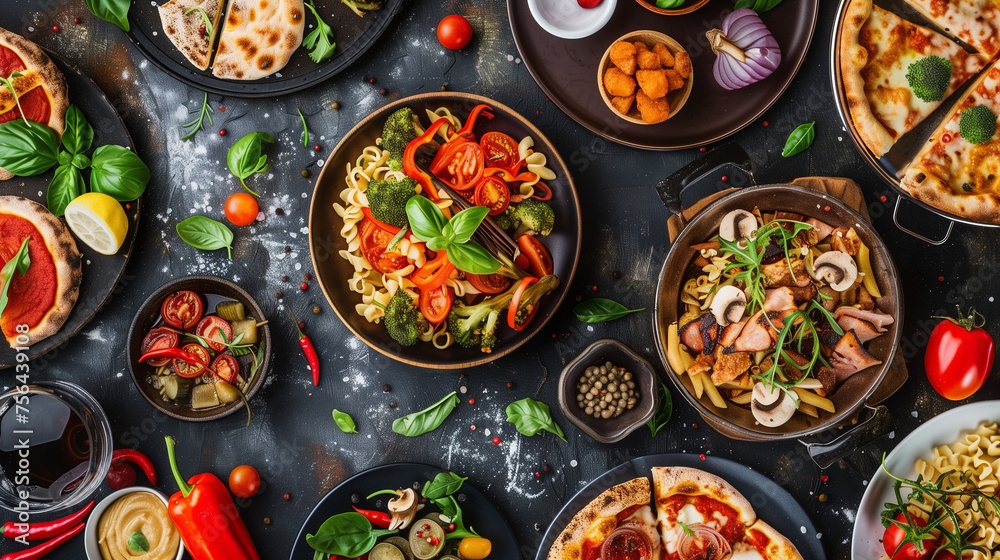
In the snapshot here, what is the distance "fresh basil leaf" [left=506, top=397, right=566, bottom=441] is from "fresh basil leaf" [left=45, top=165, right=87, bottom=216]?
11.3 ft

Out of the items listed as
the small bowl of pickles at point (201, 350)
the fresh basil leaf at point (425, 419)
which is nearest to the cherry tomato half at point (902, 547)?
the fresh basil leaf at point (425, 419)

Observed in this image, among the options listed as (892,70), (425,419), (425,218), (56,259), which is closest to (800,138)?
(892,70)

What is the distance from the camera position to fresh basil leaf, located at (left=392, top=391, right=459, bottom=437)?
432cm

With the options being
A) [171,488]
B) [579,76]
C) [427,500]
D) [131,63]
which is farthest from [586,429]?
[131,63]

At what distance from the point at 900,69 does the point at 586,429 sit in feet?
10.6

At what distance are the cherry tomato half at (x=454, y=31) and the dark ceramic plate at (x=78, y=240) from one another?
2.39 m

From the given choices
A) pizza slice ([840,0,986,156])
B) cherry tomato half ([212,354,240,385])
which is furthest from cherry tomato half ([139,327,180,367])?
pizza slice ([840,0,986,156])

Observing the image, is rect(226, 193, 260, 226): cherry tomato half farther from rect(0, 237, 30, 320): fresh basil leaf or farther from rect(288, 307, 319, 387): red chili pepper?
rect(0, 237, 30, 320): fresh basil leaf

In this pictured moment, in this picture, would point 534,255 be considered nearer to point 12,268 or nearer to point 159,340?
point 159,340

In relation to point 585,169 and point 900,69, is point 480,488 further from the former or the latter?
point 900,69

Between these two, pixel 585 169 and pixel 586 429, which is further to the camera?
pixel 585 169

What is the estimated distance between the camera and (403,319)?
393cm

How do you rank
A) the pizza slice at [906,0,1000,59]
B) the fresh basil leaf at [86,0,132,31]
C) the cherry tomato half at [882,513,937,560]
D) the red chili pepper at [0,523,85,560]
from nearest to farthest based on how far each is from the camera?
1. the cherry tomato half at [882,513,937,560]
2. the pizza slice at [906,0,1000,59]
3. the fresh basil leaf at [86,0,132,31]
4. the red chili pepper at [0,523,85,560]

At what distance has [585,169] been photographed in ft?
14.3
